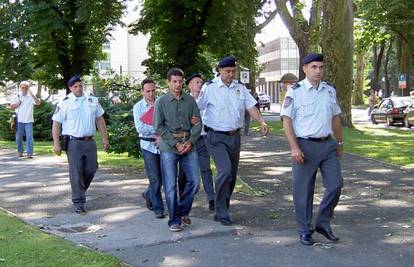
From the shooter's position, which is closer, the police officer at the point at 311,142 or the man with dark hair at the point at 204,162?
the police officer at the point at 311,142

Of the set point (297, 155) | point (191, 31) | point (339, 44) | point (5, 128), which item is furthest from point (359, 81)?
point (297, 155)

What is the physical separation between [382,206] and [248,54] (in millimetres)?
8448

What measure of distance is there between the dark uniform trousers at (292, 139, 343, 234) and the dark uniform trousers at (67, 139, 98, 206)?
10.5ft

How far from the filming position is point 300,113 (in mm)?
6520

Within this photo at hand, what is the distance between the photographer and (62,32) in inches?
739

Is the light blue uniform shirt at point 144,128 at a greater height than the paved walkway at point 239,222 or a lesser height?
greater

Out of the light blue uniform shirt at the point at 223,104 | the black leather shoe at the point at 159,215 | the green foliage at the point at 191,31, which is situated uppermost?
the green foliage at the point at 191,31

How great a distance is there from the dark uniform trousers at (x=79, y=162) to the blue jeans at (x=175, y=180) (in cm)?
170

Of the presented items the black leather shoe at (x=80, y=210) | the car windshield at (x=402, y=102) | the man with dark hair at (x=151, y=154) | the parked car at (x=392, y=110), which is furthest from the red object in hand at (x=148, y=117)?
the car windshield at (x=402, y=102)

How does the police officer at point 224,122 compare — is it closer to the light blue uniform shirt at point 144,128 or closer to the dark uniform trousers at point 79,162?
the light blue uniform shirt at point 144,128

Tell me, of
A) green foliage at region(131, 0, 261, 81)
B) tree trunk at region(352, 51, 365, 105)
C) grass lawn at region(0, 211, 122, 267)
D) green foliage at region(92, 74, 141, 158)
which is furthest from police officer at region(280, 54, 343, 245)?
tree trunk at region(352, 51, 365, 105)

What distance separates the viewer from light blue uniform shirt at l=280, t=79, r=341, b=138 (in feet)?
21.2

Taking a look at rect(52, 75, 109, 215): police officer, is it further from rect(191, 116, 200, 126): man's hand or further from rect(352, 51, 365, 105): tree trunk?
rect(352, 51, 365, 105): tree trunk

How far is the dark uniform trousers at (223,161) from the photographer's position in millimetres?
7445
